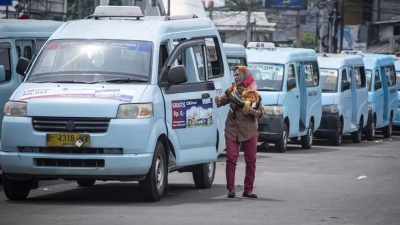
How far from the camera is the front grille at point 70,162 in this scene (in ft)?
31.9

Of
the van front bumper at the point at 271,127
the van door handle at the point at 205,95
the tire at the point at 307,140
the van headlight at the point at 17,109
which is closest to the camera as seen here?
the van headlight at the point at 17,109

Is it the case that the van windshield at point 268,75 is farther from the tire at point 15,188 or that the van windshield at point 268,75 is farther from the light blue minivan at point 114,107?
the tire at point 15,188

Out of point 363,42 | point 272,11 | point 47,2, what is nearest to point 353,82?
point 47,2

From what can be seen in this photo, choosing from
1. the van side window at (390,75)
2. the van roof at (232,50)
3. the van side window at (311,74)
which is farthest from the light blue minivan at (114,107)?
the van side window at (390,75)

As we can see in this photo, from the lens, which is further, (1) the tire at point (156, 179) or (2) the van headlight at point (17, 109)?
(1) the tire at point (156, 179)

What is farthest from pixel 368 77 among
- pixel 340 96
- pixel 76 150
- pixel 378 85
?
pixel 76 150

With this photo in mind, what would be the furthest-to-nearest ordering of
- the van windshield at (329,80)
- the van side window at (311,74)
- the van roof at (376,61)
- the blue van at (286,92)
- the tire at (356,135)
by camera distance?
the van roof at (376,61) < the tire at (356,135) < the van windshield at (329,80) < the van side window at (311,74) < the blue van at (286,92)

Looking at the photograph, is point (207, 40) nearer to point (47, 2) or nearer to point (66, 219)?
point (66, 219)

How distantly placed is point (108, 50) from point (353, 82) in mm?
15932

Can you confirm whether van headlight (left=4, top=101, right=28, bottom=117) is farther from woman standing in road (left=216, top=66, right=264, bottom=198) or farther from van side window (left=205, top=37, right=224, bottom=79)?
van side window (left=205, top=37, right=224, bottom=79)

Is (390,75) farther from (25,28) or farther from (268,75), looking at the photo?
(25,28)

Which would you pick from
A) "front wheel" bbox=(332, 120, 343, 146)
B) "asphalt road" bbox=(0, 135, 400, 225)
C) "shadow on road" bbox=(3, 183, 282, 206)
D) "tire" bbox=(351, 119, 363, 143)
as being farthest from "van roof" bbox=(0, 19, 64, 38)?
"tire" bbox=(351, 119, 363, 143)

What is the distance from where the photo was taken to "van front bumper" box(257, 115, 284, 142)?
20.2m

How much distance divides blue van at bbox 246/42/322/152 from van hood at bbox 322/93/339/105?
1.00 meters
